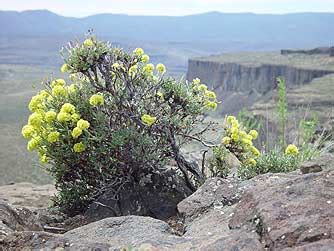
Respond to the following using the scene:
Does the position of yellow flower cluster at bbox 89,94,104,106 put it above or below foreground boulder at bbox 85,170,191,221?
above

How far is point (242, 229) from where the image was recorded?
4070 mm

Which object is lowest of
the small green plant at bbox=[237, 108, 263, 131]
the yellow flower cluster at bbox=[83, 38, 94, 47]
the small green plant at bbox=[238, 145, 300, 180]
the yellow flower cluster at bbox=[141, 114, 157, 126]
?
the small green plant at bbox=[237, 108, 263, 131]

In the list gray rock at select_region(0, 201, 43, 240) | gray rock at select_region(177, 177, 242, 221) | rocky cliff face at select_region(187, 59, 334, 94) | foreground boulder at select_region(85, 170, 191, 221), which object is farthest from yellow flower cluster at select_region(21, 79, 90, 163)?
rocky cliff face at select_region(187, 59, 334, 94)

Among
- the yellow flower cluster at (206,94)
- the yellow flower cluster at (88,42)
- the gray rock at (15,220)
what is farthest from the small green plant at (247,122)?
the gray rock at (15,220)

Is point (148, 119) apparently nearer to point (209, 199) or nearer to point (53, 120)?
point (53, 120)

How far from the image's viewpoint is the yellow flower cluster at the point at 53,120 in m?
5.91

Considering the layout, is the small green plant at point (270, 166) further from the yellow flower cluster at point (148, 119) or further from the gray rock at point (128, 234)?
the gray rock at point (128, 234)

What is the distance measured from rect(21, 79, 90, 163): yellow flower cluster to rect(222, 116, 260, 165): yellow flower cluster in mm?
1579

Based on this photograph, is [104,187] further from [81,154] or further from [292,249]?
[292,249]

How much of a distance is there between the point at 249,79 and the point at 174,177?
92.6 metres

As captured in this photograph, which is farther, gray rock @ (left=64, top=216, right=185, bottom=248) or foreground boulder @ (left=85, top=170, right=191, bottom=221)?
foreground boulder @ (left=85, top=170, right=191, bottom=221)

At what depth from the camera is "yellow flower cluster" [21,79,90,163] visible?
19.4 ft

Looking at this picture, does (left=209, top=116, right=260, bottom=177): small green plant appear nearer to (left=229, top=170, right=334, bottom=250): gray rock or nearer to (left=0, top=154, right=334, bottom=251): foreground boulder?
(left=0, top=154, right=334, bottom=251): foreground boulder

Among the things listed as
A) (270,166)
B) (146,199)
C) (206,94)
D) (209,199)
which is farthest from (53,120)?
(270,166)
